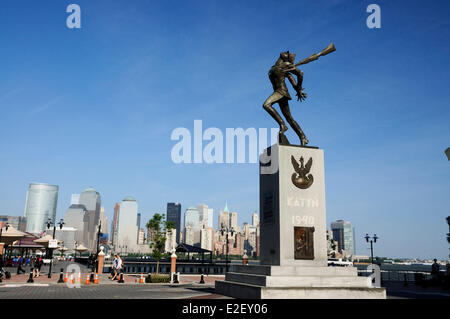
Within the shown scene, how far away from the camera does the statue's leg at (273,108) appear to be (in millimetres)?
15375

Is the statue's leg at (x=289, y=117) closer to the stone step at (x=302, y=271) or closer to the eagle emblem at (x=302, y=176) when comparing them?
the eagle emblem at (x=302, y=176)

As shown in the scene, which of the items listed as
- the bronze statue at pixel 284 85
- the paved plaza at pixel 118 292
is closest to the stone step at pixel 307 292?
the paved plaza at pixel 118 292

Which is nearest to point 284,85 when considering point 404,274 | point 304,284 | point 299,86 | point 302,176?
point 299,86

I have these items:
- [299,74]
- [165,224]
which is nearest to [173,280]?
[165,224]

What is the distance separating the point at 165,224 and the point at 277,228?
79.3 ft

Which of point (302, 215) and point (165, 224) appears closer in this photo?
point (302, 215)

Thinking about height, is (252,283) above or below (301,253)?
below

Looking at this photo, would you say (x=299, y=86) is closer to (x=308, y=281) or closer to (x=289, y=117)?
(x=289, y=117)

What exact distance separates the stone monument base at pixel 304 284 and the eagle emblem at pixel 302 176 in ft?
10.0

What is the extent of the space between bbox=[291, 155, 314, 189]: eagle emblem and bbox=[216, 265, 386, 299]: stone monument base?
305 cm

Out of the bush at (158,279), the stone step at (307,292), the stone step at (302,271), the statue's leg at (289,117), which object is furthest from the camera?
the bush at (158,279)
